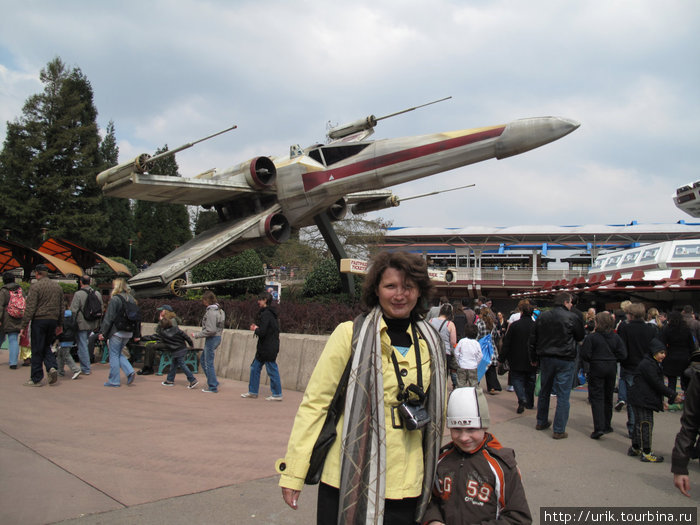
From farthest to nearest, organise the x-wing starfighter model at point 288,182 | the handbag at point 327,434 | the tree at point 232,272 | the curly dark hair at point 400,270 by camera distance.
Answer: the tree at point 232,272
the x-wing starfighter model at point 288,182
the curly dark hair at point 400,270
the handbag at point 327,434

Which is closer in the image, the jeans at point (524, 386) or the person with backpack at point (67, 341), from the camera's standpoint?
the jeans at point (524, 386)

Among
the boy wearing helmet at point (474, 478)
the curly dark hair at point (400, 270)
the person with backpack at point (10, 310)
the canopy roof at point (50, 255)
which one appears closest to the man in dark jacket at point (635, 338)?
the boy wearing helmet at point (474, 478)

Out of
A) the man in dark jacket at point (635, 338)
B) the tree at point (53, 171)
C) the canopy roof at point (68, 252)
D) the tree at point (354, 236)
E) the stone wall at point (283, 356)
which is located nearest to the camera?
the man in dark jacket at point (635, 338)

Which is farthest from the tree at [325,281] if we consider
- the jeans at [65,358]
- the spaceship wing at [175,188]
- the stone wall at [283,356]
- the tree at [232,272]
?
the jeans at [65,358]

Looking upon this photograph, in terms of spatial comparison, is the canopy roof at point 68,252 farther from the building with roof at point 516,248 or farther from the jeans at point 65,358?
the building with roof at point 516,248

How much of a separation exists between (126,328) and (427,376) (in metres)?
7.26

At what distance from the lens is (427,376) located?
230 centimetres

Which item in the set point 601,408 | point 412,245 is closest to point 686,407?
point 601,408

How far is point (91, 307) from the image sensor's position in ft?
28.7

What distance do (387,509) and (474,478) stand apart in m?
0.41

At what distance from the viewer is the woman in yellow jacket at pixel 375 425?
2.07 metres

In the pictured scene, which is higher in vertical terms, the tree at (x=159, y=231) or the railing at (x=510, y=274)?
the tree at (x=159, y=231)

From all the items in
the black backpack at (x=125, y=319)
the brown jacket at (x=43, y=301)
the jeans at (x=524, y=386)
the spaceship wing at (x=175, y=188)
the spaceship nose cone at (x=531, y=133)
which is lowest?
the jeans at (x=524, y=386)

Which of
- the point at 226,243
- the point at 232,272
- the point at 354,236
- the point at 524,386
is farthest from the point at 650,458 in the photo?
the point at 354,236
